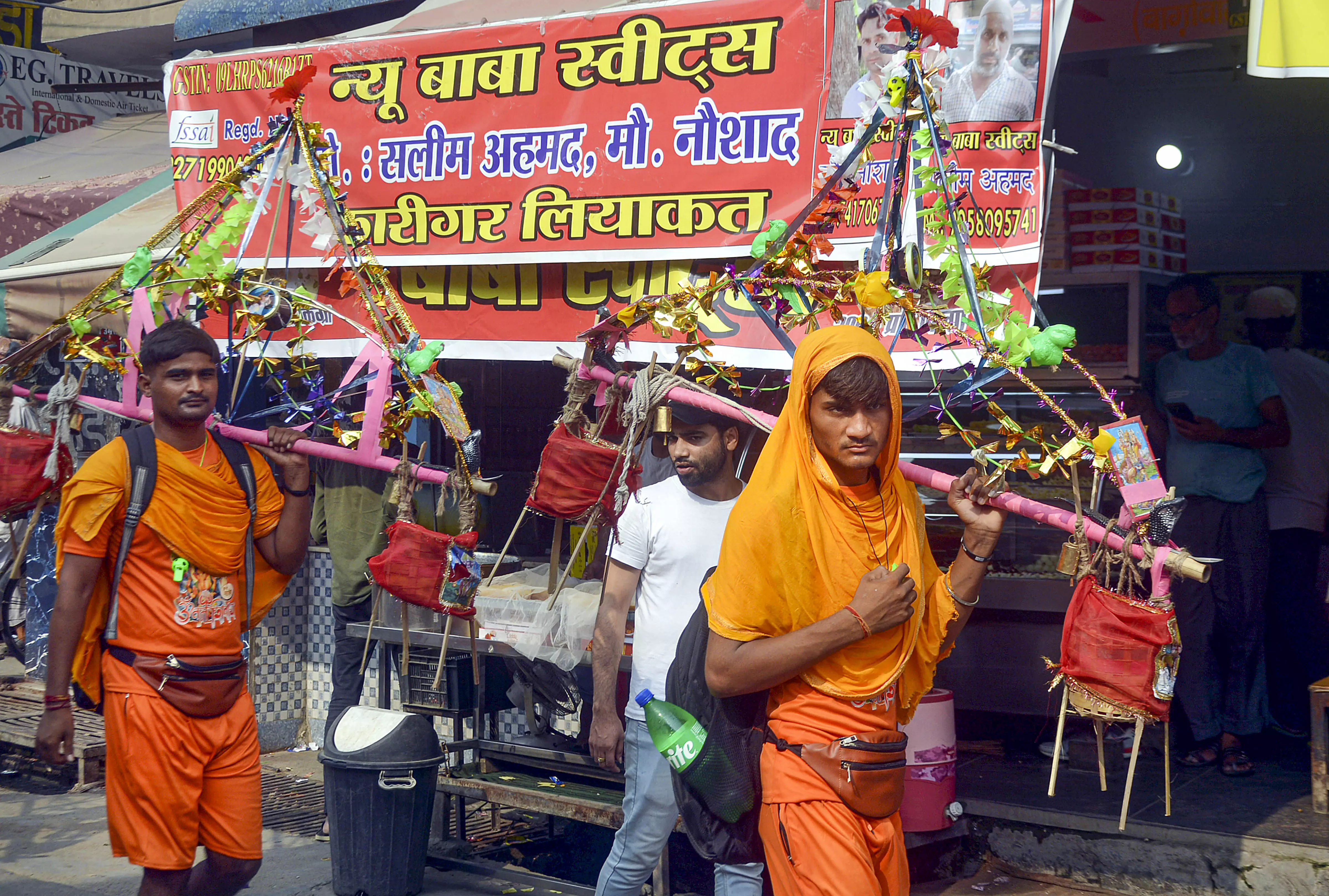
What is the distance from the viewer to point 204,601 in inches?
156

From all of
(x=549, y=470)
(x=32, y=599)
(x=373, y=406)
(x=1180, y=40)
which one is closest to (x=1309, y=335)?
(x=1180, y=40)

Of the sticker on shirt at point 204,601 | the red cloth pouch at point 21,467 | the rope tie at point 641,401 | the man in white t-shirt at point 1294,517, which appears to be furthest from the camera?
the man in white t-shirt at point 1294,517

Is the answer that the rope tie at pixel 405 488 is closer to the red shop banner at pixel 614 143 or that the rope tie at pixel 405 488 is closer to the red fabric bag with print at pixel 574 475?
the red fabric bag with print at pixel 574 475

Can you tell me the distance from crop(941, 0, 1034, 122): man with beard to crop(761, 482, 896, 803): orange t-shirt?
2280 mm

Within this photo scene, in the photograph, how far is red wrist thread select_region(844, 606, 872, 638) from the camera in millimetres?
2709

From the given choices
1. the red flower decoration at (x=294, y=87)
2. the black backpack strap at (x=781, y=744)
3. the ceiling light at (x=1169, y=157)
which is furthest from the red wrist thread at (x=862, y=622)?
the ceiling light at (x=1169, y=157)

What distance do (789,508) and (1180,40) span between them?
5064mm

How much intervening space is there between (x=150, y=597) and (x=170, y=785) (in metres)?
0.57

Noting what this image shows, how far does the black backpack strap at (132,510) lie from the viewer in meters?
3.85

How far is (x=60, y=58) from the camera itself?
12.8 m

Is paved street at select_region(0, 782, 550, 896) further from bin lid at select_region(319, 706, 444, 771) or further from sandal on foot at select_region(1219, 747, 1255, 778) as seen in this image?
sandal on foot at select_region(1219, 747, 1255, 778)

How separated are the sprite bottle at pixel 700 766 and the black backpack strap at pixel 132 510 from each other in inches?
71.7

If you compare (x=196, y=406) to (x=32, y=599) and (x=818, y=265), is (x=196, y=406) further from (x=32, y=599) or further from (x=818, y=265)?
(x=32, y=599)

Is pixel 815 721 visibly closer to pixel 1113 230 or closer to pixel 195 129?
pixel 1113 230
